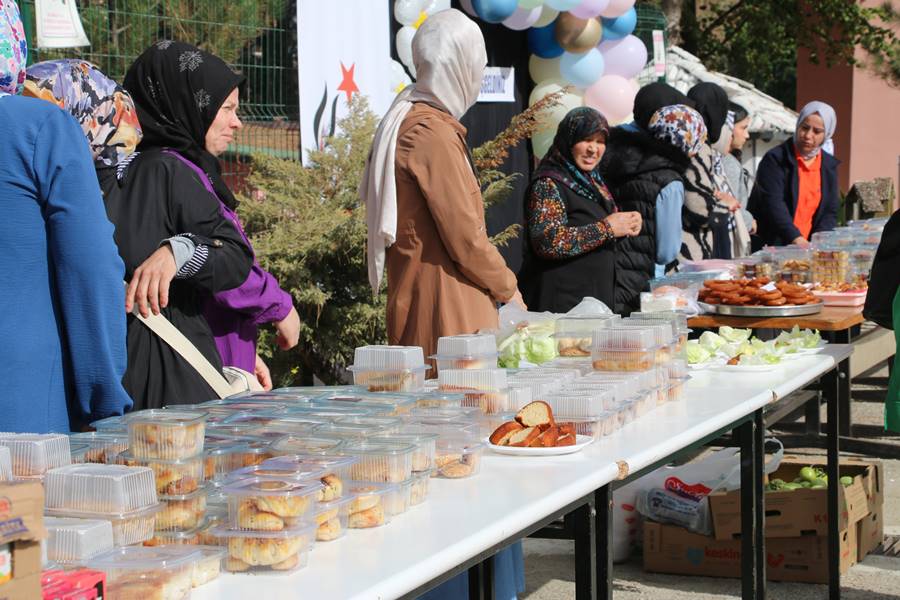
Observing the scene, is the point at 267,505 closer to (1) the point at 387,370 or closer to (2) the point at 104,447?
(2) the point at 104,447

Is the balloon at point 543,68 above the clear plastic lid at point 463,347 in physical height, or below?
above

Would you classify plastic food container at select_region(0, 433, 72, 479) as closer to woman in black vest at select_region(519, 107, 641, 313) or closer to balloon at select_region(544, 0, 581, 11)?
woman in black vest at select_region(519, 107, 641, 313)

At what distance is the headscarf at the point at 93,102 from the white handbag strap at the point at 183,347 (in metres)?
0.38

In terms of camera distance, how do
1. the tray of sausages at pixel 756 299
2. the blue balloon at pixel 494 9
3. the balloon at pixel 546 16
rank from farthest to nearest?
the balloon at pixel 546 16 < the blue balloon at pixel 494 9 < the tray of sausages at pixel 756 299

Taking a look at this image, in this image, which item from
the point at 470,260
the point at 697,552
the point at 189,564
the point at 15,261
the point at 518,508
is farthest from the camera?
the point at 697,552

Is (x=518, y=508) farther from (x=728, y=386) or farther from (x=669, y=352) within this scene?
(x=728, y=386)

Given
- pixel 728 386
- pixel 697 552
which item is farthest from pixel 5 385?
pixel 697 552

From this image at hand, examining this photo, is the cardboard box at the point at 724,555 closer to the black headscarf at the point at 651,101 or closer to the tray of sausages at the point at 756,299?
the tray of sausages at the point at 756,299

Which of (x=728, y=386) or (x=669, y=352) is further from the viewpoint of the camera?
(x=728, y=386)

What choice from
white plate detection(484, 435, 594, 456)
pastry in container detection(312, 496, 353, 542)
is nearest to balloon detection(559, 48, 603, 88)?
white plate detection(484, 435, 594, 456)

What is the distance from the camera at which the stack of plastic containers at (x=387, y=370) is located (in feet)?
8.39

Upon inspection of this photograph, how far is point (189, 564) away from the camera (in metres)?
1.60

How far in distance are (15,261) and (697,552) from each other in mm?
3006

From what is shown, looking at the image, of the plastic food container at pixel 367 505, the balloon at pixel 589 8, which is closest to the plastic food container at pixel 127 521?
the plastic food container at pixel 367 505
